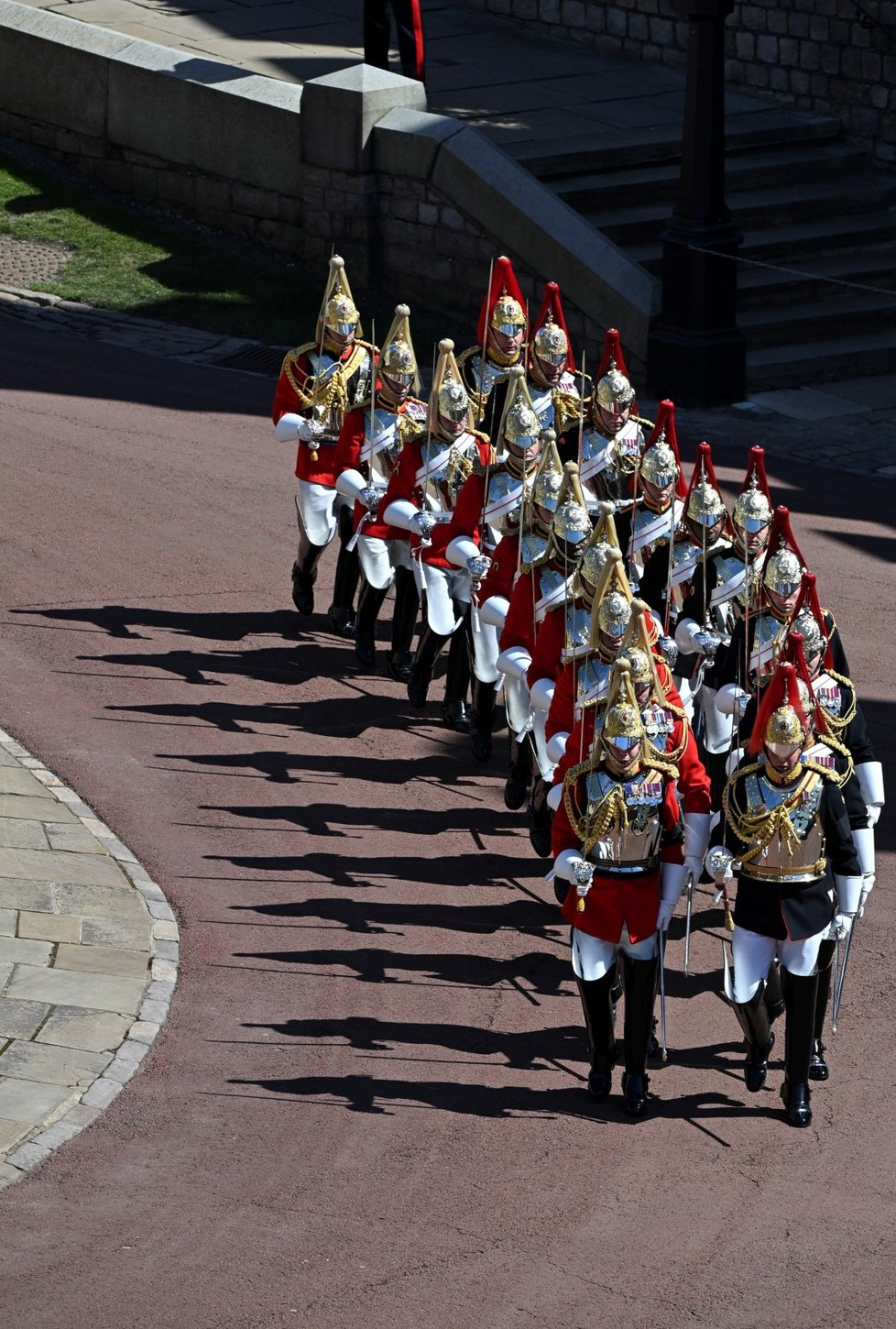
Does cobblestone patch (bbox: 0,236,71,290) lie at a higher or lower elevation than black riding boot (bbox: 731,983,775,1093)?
higher

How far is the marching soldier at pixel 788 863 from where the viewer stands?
826 centimetres

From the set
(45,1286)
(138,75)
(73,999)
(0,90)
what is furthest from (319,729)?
(0,90)

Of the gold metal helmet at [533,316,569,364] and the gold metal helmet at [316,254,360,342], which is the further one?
the gold metal helmet at [316,254,360,342]

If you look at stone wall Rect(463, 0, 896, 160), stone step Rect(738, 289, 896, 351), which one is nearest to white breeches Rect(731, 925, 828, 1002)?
stone step Rect(738, 289, 896, 351)

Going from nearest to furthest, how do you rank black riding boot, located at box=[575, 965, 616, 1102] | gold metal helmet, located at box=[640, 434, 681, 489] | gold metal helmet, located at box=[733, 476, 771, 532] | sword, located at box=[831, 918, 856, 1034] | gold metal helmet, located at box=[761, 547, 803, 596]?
black riding boot, located at box=[575, 965, 616, 1102], sword, located at box=[831, 918, 856, 1034], gold metal helmet, located at box=[761, 547, 803, 596], gold metal helmet, located at box=[733, 476, 771, 532], gold metal helmet, located at box=[640, 434, 681, 489]

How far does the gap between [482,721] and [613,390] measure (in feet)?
6.21

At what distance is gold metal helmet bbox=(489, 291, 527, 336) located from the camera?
1280 cm

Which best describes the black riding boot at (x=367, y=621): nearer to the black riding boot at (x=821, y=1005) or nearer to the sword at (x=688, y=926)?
the sword at (x=688, y=926)

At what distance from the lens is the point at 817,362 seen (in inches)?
722

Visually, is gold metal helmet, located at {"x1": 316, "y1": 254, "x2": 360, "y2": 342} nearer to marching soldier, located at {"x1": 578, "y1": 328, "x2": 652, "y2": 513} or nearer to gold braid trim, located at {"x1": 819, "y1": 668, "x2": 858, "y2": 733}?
marching soldier, located at {"x1": 578, "y1": 328, "x2": 652, "y2": 513}

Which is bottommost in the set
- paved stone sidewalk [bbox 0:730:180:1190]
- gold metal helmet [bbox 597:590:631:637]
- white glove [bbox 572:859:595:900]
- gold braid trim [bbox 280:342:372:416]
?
paved stone sidewalk [bbox 0:730:180:1190]

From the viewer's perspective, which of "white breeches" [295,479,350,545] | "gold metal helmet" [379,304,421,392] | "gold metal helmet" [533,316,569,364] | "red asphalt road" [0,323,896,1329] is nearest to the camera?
"red asphalt road" [0,323,896,1329]

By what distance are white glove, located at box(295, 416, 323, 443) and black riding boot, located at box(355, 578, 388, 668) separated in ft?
2.97

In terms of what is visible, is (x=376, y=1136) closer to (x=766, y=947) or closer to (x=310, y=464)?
(x=766, y=947)
